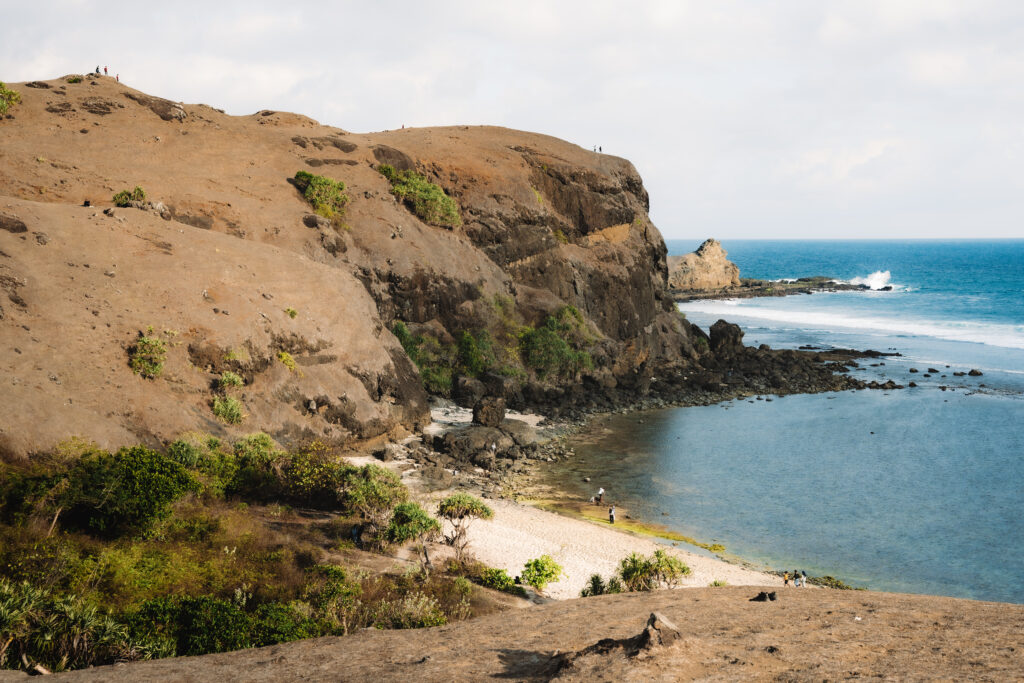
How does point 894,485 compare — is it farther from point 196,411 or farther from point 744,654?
point 196,411

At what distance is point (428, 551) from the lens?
29047mm

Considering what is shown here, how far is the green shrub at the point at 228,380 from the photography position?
37.6 metres

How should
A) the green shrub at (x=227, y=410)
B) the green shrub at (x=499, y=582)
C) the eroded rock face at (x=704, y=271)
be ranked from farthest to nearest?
the eroded rock face at (x=704, y=271), the green shrub at (x=227, y=410), the green shrub at (x=499, y=582)

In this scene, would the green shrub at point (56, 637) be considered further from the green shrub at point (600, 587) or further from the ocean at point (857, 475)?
the ocean at point (857, 475)

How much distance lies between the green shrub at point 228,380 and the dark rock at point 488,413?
17655 mm

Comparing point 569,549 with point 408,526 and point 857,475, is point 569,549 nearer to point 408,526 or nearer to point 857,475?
point 408,526

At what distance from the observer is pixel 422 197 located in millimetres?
65188

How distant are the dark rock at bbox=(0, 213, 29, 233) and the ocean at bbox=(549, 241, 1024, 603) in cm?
3311

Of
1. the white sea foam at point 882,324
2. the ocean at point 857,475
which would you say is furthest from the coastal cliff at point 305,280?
the white sea foam at point 882,324

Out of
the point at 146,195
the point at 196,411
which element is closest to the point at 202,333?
the point at 196,411

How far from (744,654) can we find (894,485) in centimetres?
3551

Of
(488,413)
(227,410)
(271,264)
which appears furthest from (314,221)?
(227,410)

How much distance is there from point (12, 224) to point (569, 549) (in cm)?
3344

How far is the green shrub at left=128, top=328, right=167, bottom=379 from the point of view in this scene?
35.1 metres
